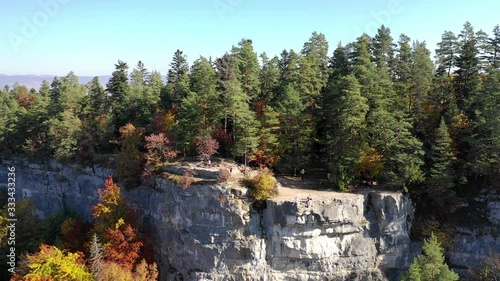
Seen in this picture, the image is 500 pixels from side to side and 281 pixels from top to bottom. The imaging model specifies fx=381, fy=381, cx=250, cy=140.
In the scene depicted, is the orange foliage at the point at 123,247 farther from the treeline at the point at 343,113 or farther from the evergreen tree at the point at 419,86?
the evergreen tree at the point at 419,86

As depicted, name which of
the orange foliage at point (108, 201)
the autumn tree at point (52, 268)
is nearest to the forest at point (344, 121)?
the orange foliage at point (108, 201)

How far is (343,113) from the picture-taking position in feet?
114

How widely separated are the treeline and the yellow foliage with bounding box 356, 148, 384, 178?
3.6 inches

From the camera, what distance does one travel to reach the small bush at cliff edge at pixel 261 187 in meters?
32.7

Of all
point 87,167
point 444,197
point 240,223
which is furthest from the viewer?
point 87,167

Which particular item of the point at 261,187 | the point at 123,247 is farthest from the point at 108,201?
the point at 261,187

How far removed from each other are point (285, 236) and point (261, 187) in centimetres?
470

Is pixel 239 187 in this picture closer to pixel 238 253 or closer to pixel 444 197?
pixel 238 253

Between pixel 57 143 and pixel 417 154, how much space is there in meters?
41.1

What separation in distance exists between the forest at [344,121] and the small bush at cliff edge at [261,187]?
3.64 m

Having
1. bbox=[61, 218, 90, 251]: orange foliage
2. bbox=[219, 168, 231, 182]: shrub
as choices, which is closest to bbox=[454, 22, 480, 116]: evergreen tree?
bbox=[219, 168, 231, 182]: shrub

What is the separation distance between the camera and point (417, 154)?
35.8 meters

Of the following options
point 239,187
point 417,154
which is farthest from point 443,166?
point 239,187

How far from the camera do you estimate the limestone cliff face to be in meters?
32.7
